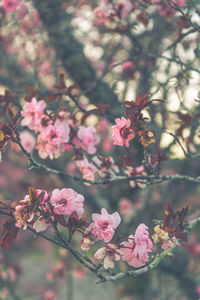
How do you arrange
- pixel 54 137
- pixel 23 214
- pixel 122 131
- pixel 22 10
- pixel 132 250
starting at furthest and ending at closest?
pixel 22 10 < pixel 54 137 < pixel 122 131 < pixel 132 250 < pixel 23 214

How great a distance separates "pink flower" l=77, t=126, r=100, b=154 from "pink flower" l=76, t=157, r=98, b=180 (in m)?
0.07

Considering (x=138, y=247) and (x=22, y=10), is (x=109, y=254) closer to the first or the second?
(x=138, y=247)

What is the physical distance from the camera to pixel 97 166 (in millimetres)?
1763

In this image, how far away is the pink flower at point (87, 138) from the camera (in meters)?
1.81

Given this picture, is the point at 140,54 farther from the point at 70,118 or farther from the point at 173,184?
the point at 173,184

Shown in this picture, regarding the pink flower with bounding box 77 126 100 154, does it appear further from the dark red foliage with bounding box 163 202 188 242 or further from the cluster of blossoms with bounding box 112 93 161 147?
the dark red foliage with bounding box 163 202 188 242

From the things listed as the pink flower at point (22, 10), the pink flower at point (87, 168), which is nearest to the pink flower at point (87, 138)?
the pink flower at point (87, 168)

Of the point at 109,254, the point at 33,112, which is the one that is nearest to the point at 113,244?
the point at 109,254

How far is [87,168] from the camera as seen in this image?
70.8 inches

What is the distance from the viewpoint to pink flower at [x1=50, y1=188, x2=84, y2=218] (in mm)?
1208

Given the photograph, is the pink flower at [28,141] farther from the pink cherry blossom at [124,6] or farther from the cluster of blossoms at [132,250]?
the cluster of blossoms at [132,250]

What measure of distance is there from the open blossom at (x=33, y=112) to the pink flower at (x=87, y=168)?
33 cm

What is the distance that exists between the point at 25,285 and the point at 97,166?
20.2 ft

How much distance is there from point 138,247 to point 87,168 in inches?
27.1
